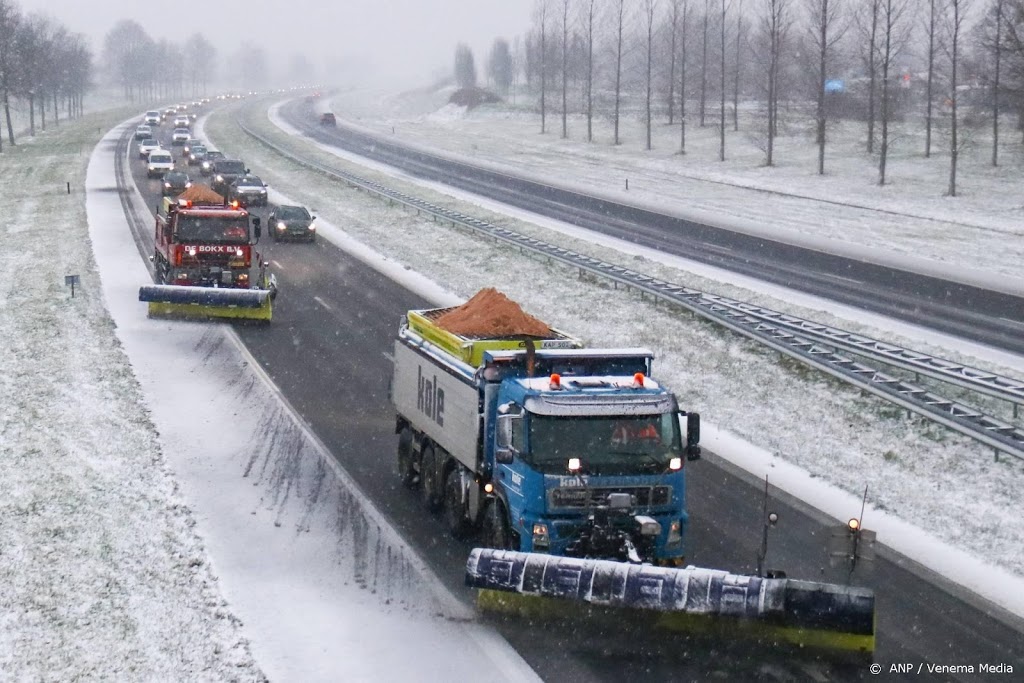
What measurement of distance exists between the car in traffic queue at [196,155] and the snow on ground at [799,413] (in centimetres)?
3700

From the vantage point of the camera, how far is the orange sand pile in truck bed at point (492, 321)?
1666 cm

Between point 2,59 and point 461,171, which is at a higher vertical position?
point 2,59

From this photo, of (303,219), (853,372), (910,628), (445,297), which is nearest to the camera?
(910,628)

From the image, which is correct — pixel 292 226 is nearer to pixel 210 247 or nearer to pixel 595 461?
pixel 210 247

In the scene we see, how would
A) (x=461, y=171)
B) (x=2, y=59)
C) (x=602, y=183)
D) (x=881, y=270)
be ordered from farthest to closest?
(x=2, y=59)
(x=461, y=171)
(x=602, y=183)
(x=881, y=270)

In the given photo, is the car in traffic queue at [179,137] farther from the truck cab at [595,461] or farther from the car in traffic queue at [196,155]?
the truck cab at [595,461]

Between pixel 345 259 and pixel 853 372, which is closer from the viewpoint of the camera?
pixel 853 372

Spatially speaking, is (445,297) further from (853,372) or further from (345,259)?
(853,372)

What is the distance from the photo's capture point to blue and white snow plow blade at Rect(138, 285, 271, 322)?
102ft

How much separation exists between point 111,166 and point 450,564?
6735cm

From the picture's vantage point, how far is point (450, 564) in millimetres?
15383

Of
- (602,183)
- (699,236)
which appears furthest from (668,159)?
(699,236)

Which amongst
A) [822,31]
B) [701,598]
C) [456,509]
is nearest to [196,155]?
[822,31]

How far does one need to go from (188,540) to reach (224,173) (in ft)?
167
